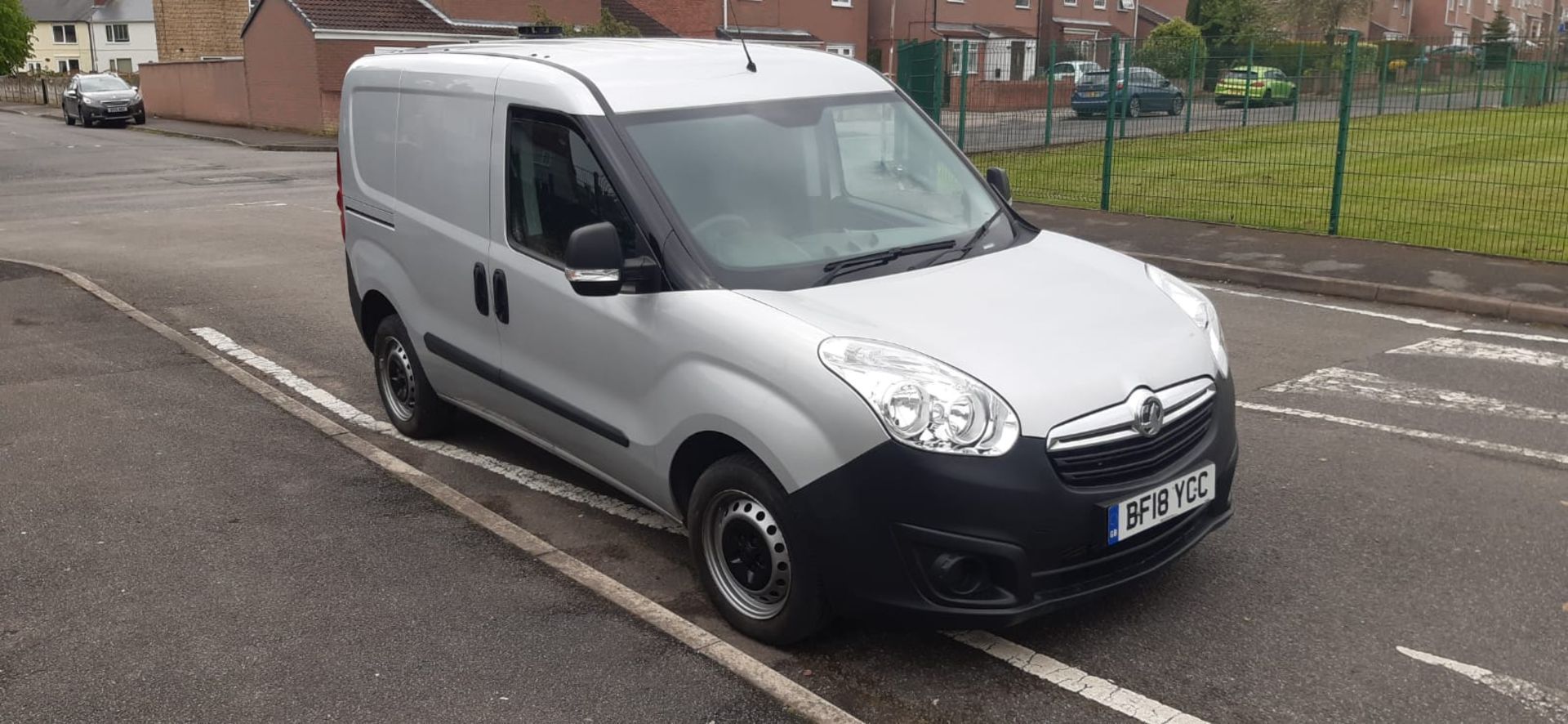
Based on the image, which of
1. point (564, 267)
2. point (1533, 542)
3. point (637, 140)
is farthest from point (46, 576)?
point (1533, 542)

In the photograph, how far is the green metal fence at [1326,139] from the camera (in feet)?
37.7

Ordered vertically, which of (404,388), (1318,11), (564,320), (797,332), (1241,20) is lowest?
(404,388)

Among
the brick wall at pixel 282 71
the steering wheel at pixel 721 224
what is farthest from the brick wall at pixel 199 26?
the steering wheel at pixel 721 224

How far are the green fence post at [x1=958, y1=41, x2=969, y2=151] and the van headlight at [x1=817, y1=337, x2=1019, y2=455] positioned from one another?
44.1 ft

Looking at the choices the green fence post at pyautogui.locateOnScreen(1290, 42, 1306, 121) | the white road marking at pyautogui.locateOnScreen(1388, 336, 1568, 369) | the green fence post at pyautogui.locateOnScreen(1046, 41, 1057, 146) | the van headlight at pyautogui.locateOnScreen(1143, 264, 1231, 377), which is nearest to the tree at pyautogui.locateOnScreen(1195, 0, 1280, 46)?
the green fence post at pyautogui.locateOnScreen(1046, 41, 1057, 146)

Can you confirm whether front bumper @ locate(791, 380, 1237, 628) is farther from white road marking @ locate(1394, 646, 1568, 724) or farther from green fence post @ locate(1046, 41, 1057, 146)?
green fence post @ locate(1046, 41, 1057, 146)

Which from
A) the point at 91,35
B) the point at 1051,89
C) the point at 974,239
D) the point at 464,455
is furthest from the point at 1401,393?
the point at 91,35

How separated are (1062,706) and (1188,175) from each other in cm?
1132

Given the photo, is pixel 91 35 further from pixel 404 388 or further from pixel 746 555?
pixel 746 555

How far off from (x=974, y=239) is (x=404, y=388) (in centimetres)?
311

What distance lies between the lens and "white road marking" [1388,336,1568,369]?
25.8ft

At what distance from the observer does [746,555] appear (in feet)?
13.7

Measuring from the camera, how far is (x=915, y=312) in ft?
13.5

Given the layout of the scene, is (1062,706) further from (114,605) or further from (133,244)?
(133,244)
